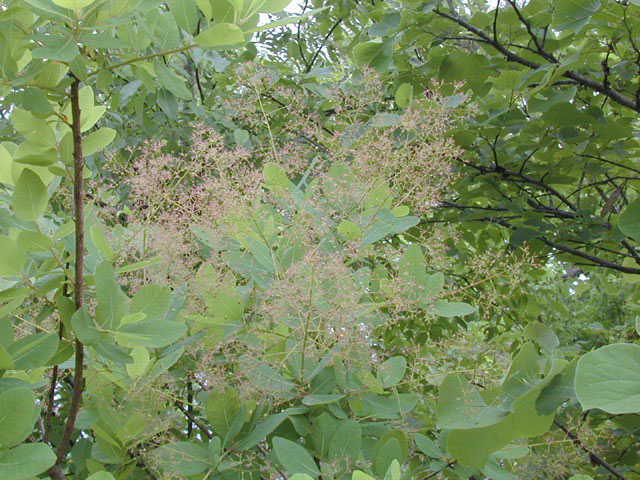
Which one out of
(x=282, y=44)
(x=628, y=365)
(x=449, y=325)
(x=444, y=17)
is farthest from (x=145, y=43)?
(x=282, y=44)

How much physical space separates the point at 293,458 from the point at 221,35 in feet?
2.04

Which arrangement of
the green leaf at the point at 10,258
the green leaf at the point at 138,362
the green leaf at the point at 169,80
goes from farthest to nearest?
the green leaf at the point at 138,362 → the green leaf at the point at 169,80 → the green leaf at the point at 10,258

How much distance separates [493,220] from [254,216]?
1.23m

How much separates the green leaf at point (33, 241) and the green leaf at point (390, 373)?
0.60 meters

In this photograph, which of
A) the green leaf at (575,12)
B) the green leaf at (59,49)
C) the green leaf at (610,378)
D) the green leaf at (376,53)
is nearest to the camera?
the green leaf at (610,378)

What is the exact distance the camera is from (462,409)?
2.76 ft

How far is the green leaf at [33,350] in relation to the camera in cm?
86

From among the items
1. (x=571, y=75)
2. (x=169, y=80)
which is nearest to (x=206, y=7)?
(x=169, y=80)

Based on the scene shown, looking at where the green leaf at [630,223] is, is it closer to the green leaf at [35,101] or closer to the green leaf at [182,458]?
the green leaf at [182,458]

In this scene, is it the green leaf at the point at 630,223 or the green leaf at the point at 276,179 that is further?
the green leaf at the point at 630,223

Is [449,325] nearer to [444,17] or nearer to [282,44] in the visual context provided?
[444,17]

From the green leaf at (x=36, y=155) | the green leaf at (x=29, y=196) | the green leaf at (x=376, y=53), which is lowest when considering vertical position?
the green leaf at (x=29, y=196)

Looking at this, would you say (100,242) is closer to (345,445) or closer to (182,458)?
(182,458)

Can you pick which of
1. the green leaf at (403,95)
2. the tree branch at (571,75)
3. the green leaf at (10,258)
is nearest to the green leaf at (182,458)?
the green leaf at (10,258)
